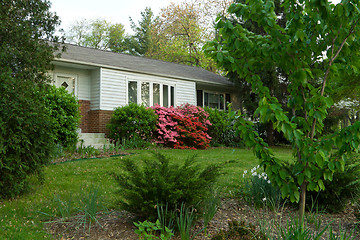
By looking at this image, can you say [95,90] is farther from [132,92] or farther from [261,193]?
[261,193]

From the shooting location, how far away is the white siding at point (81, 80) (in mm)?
13473

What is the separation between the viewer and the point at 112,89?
13750 millimetres

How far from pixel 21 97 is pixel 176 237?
3.19 meters

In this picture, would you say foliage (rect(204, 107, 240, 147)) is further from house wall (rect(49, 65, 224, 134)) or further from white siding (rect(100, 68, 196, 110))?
house wall (rect(49, 65, 224, 134))

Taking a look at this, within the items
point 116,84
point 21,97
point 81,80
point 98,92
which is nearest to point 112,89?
point 116,84

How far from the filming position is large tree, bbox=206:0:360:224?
2.48 m

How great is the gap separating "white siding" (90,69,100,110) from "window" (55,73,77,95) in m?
0.77

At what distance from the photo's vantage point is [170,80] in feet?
52.3

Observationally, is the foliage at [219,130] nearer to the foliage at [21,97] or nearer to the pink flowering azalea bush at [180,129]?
the pink flowering azalea bush at [180,129]

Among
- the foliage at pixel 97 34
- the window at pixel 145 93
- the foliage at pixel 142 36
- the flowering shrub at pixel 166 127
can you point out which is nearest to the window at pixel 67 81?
the window at pixel 145 93

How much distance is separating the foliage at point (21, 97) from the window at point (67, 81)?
7.88 m

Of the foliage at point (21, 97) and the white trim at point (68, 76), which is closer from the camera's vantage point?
the foliage at point (21, 97)

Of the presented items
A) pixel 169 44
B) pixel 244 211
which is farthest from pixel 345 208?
pixel 169 44

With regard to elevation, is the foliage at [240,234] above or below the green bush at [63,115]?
below
